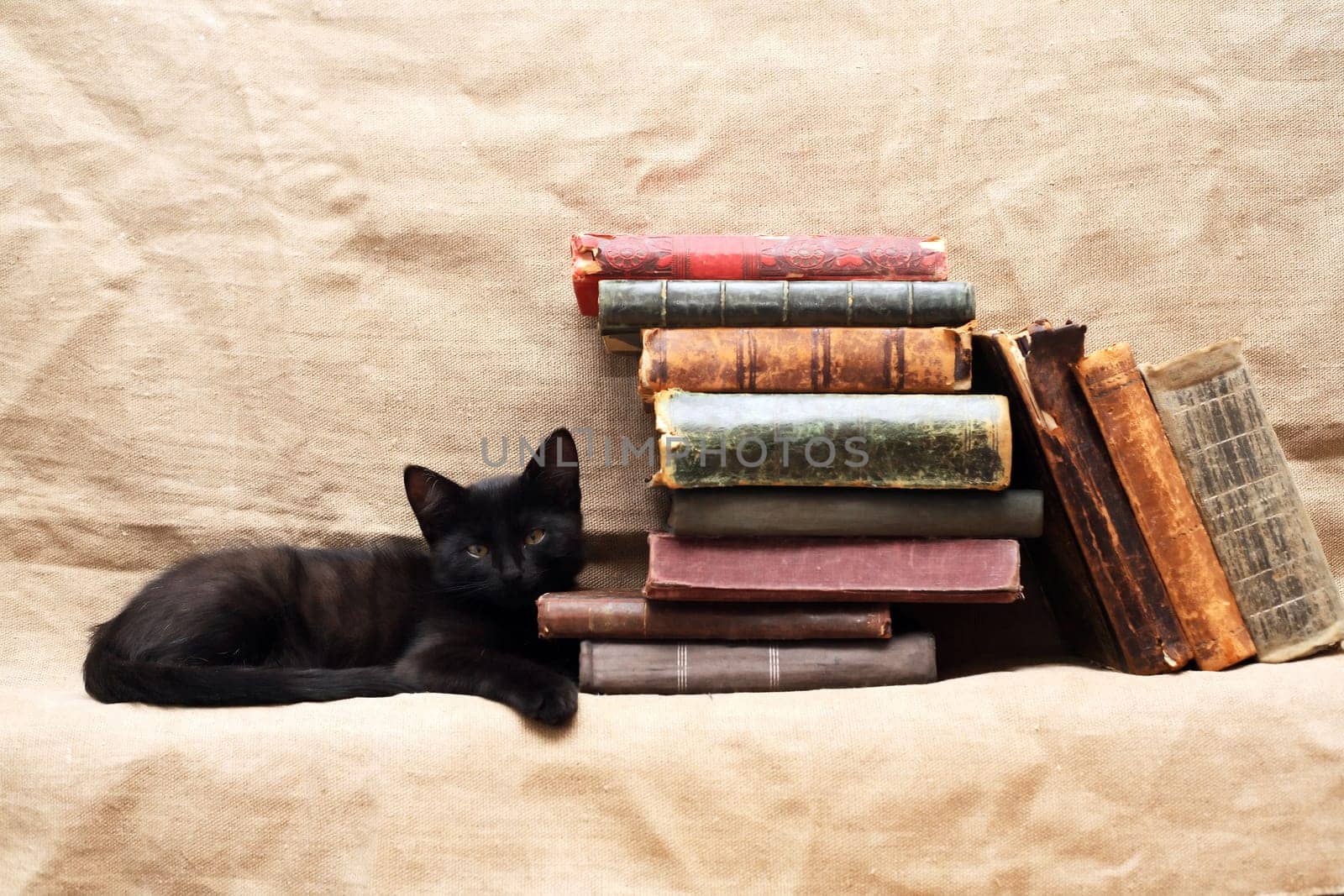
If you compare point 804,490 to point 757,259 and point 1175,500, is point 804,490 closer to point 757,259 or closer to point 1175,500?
point 757,259

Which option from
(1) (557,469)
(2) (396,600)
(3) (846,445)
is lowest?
(2) (396,600)

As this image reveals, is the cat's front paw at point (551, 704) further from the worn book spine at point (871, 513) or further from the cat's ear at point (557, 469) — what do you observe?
the cat's ear at point (557, 469)

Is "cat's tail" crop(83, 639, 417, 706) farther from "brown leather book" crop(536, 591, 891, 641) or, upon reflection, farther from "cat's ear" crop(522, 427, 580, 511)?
"cat's ear" crop(522, 427, 580, 511)

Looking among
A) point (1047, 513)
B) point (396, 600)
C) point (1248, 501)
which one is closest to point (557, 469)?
point (396, 600)

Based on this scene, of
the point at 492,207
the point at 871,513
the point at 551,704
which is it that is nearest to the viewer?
the point at 551,704

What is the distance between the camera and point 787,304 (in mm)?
1252

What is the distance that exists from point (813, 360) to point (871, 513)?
0.70 feet

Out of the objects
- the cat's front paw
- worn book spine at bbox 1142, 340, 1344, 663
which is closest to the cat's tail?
the cat's front paw

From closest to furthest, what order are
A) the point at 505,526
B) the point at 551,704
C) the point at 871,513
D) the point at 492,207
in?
the point at 551,704 < the point at 871,513 < the point at 505,526 < the point at 492,207

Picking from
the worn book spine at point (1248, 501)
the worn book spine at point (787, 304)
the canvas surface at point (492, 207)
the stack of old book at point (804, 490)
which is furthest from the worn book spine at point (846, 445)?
the canvas surface at point (492, 207)

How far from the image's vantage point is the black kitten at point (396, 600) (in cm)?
129

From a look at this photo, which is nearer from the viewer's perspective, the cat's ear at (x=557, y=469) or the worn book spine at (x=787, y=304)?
the worn book spine at (x=787, y=304)

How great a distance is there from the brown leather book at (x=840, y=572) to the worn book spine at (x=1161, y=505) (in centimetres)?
19

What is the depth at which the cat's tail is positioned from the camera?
1.19 meters
